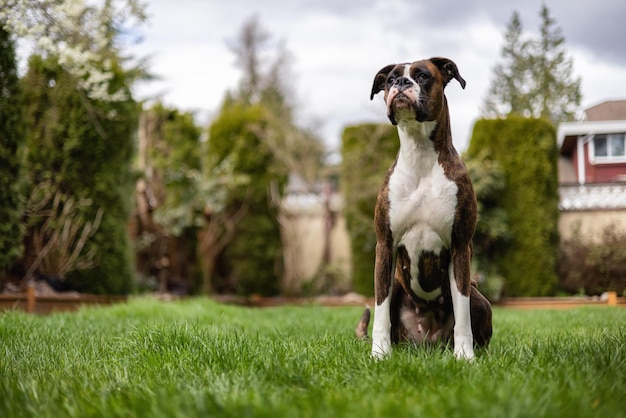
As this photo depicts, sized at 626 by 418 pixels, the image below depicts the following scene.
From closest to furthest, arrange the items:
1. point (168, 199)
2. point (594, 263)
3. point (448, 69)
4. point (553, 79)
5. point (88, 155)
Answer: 1. point (448, 69)
2. point (88, 155)
3. point (594, 263)
4. point (168, 199)
5. point (553, 79)

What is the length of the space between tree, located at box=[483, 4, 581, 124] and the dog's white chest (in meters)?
8.25

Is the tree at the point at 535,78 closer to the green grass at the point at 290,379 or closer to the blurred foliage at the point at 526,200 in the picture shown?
the blurred foliage at the point at 526,200

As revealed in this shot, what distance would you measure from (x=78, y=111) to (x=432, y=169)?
657 cm

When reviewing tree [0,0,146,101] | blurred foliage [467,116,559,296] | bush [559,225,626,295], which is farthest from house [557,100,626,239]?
tree [0,0,146,101]

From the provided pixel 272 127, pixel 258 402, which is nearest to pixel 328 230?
pixel 272 127

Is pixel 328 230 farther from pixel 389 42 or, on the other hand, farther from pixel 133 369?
pixel 133 369

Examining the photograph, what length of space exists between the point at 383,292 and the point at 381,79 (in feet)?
4.19

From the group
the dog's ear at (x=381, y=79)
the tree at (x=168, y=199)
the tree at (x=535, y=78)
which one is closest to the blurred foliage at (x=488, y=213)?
the tree at (x=535, y=78)

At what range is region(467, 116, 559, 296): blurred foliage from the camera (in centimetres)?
997

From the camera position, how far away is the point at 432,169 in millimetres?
3221

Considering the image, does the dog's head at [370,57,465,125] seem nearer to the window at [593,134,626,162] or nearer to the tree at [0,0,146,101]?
the tree at [0,0,146,101]

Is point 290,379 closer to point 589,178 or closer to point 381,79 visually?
point 381,79

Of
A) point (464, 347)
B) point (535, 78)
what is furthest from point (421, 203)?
point (535, 78)

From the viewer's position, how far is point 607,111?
9.89 meters
